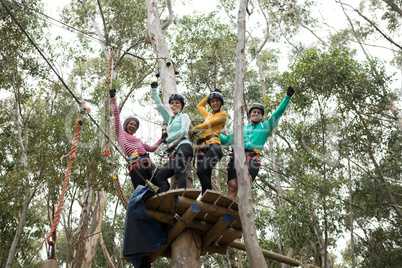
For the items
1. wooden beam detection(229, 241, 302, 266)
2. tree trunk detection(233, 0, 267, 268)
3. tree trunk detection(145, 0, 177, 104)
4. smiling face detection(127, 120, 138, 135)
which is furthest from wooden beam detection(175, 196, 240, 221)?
tree trunk detection(145, 0, 177, 104)

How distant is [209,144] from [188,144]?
0.93 feet

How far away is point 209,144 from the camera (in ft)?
15.0

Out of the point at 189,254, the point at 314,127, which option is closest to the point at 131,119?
the point at 189,254

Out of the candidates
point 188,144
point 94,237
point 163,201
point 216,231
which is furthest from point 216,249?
point 94,237

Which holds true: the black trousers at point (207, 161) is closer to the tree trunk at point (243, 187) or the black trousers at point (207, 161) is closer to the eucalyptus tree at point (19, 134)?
the tree trunk at point (243, 187)

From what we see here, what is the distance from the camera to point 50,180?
30.9ft

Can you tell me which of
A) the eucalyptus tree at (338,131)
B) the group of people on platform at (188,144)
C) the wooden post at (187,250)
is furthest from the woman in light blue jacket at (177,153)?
the eucalyptus tree at (338,131)

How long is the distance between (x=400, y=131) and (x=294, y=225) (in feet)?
17.6

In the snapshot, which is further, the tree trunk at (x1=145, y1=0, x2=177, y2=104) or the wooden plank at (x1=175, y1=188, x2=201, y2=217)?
the tree trunk at (x1=145, y1=0, x2=177, y2=104)

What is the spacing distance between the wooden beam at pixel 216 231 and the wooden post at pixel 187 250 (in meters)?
0.11

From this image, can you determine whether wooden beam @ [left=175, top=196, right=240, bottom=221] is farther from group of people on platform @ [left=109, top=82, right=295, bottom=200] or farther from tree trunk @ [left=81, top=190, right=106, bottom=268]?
tree trunk @ [left=81, top=190, right=106, bottom=268]

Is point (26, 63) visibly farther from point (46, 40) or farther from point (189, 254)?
point (189, 254)

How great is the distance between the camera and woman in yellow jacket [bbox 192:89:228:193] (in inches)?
174

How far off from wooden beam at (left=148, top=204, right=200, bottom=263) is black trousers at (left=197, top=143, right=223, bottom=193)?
20.1 inches
